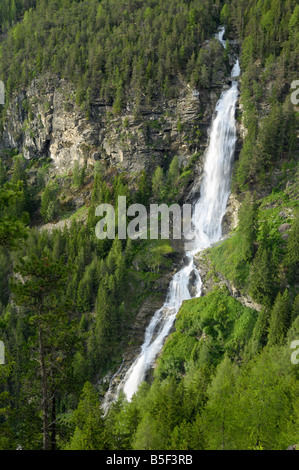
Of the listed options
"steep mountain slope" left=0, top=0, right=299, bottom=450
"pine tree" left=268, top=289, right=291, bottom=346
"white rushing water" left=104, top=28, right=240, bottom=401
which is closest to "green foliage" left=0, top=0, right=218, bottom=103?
"steep mountain slope" left=0, top=0, right=299, bottom=450

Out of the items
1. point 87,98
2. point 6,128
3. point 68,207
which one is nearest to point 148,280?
point 68,207

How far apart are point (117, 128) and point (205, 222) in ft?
140

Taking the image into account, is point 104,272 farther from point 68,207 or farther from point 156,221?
point 68,207

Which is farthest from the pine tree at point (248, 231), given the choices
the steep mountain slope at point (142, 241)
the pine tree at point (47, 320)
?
the pine tree at point (47, 320)

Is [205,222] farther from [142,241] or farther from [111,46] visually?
[111,46]

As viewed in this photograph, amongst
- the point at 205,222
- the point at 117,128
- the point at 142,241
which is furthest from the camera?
the point at 117,128

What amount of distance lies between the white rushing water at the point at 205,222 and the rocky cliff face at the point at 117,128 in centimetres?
423

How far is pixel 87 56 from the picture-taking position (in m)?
121

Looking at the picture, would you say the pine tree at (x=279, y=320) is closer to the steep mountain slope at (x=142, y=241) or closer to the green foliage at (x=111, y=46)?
the steep mountain slope at (x=142, y=241)

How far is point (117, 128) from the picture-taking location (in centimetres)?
10531

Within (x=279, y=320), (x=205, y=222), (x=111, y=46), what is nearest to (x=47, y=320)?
(x=279, y=320)

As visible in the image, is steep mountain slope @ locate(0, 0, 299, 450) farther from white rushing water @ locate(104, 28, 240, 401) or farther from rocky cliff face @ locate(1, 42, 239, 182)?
white rushing water @ locate(104, 28, 240, 401)

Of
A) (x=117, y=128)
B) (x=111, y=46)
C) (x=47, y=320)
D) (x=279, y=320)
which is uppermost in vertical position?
(x=111, y=46)

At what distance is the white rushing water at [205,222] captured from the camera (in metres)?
61.5
